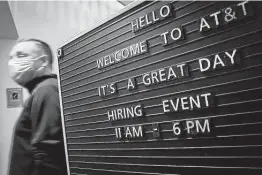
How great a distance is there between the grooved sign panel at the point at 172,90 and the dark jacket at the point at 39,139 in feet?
0.45

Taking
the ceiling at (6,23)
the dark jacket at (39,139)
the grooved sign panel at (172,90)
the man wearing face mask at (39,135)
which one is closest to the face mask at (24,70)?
the man wearing face mask at (39,135)

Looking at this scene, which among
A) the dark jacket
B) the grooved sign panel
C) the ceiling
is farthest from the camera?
the ceiling

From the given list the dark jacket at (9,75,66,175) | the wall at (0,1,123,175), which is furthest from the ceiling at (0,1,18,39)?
the dark jacket at (9,75,66,175)

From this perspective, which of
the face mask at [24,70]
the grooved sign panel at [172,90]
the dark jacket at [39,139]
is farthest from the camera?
the face mask at [24,70]

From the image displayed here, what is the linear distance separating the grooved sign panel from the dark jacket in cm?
14

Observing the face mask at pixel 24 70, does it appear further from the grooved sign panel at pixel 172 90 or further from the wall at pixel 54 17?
the wall at pixel 54 17

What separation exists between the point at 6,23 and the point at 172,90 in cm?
198

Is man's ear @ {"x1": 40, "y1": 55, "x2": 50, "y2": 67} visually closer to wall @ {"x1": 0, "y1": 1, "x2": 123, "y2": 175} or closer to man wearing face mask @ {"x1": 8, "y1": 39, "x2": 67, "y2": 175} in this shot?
man wearing face mask @ {"x1": 8, "y1": 39, "x2": 67, "y2": 175}

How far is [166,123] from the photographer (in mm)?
810

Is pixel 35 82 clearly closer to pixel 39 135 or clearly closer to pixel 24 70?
pixel 24 70

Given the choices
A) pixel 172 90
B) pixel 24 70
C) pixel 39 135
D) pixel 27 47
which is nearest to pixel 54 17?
pixel 27 47

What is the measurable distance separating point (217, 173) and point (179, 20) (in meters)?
0.44

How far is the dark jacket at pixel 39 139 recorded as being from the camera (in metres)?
1.18

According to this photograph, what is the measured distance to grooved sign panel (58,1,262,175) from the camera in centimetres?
63
